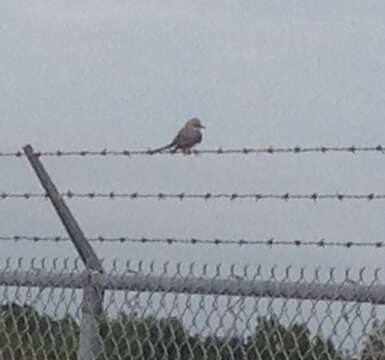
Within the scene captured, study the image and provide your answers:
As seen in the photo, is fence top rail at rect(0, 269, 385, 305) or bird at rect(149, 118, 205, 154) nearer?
fence top rail at rect(0, 269, 385, 305)

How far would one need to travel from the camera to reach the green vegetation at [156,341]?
15.4 feet

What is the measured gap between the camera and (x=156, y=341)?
515 centimetres

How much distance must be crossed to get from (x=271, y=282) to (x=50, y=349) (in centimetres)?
117

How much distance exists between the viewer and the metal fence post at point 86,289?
5.19 meters

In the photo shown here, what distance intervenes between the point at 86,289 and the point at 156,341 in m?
0.33

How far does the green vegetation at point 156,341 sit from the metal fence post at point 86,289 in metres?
0.06

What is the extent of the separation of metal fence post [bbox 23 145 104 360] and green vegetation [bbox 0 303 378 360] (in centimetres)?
6

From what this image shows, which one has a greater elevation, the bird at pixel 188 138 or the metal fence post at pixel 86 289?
the bird at pixel 188 138

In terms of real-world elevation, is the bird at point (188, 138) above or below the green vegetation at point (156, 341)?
above

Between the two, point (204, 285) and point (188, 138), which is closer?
point (204, 285)

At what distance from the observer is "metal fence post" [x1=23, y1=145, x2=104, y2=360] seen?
17.0 ft

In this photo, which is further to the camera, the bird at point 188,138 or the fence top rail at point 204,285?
the bird at point 188,138

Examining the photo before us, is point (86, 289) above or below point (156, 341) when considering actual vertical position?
above

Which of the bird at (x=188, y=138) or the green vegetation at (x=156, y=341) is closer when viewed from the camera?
the green vegetation at (x=156, y=341)
